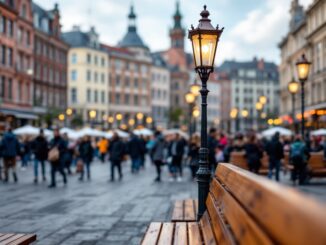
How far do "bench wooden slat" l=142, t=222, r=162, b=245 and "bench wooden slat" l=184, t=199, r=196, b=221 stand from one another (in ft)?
3.42

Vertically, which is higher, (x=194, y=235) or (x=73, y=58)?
(x=73, y=58)

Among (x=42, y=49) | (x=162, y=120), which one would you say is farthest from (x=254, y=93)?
(x=42, y=49)

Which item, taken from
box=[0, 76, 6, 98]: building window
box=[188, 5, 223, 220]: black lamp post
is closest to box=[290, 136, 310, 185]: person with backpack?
box=[188, 5, 223, 220]: black lamp post

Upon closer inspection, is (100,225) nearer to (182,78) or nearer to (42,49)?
(42,49)

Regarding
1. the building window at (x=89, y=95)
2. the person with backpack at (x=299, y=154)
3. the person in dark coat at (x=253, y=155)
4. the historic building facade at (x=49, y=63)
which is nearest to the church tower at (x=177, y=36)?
the building window at (x=89, y=95)

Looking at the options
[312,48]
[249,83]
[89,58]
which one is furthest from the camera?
[249,83]

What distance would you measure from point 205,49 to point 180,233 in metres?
3.68

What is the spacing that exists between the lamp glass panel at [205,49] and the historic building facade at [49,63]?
2002 inches

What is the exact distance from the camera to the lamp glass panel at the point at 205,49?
809cm

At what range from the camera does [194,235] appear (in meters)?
5.08

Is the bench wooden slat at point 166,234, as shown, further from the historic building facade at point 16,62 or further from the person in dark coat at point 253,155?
the historic building facade at point 16,62

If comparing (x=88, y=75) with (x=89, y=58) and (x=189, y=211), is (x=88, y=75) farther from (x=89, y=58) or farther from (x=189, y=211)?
(x=189, y=211)

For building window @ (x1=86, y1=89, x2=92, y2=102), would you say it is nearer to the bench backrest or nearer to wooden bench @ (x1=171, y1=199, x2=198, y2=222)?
wooden bench @ (x1=171, y1=199, x2=198, y2=222)

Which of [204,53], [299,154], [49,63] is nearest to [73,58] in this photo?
[49,63]
